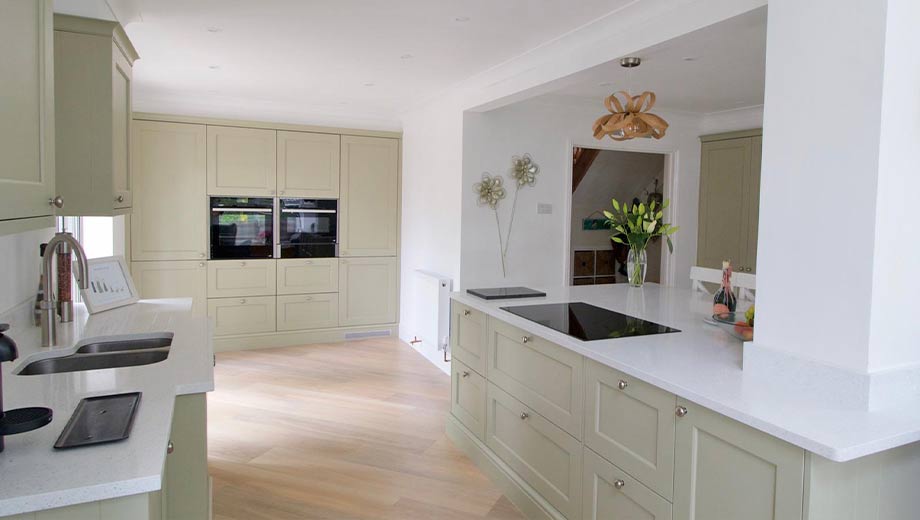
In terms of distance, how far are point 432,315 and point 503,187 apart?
1306 millimetres

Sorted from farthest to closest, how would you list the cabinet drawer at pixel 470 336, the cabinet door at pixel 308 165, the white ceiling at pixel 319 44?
the cabinet door at pixel 308 165 < the cabinet drawer at pixel 470 336 < the white ceiling at pixel 319 44

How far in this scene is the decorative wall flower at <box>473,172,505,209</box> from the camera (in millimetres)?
4789

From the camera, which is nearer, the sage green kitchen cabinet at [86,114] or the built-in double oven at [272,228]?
the sage green kitchen cabinet at [86,114]

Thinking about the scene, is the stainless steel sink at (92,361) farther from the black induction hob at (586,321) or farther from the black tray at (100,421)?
the black induction hob at (586,321)

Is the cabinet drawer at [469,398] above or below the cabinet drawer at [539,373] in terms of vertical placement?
below

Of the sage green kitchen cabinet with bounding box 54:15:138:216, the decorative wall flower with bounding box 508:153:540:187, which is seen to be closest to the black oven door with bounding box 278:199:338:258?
the decorative wall flower with bounding box 508:153:540:187

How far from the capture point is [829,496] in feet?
4.71

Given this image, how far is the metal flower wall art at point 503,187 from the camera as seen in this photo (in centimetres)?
480

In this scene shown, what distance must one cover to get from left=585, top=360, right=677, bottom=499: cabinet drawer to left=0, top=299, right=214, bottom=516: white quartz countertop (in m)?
1.32

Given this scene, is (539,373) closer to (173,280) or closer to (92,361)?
(92,361)

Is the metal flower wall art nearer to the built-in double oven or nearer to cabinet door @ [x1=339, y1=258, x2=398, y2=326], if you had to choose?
cabinet door @ [x1=339, y1=258, x2=398, y2=326]

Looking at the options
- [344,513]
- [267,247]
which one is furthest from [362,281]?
[344,513]

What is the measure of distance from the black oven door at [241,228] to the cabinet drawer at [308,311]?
517 millimetres

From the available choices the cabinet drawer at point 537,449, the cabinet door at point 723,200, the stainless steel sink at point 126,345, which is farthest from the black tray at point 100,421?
the cabinet door at point 723,200
